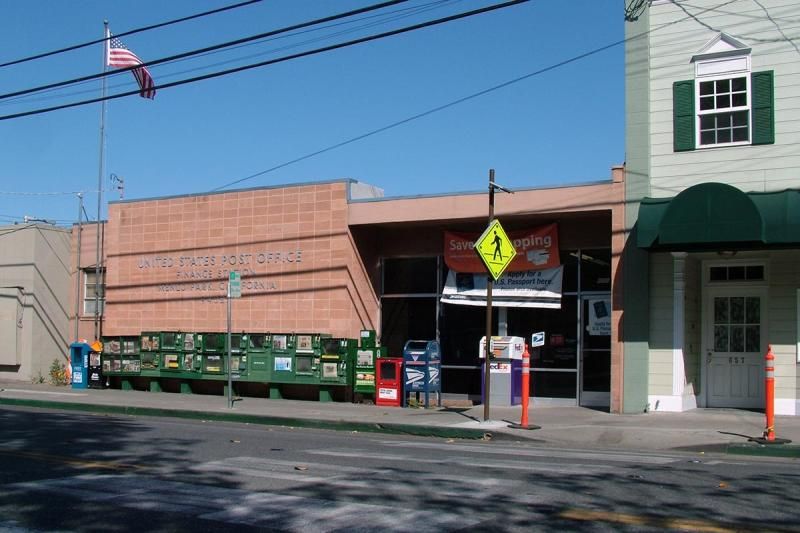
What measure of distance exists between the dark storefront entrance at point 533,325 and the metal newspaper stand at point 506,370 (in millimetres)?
926

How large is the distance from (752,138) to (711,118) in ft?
3.02

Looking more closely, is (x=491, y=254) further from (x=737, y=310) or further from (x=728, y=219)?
(x=737, y=310)

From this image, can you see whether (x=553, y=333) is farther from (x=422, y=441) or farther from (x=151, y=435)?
(x=151, y=435)

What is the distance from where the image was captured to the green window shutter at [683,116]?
1705 cm

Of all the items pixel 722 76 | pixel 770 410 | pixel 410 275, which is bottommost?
pixel 770 410

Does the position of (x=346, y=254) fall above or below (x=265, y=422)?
above

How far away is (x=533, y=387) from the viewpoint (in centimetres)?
2027

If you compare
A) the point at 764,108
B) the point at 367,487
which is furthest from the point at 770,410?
the point at 367,487

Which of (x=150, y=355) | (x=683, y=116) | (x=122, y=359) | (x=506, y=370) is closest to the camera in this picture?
(x=683, y=116)

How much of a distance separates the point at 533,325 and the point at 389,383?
141 inches

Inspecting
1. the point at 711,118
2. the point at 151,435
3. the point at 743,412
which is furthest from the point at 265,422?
the point at 711,118

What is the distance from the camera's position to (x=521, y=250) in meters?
20.2

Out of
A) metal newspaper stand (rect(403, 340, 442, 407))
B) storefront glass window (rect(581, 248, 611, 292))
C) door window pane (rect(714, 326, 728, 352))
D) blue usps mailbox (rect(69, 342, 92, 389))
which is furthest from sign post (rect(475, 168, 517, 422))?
blue usps mailbox (rect(69, 342, 92, 389))

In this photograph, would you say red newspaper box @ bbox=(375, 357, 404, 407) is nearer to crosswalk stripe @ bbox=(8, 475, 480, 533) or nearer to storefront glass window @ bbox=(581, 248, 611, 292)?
storefront glass window @ bbox=(581, 248, 611, 292)
